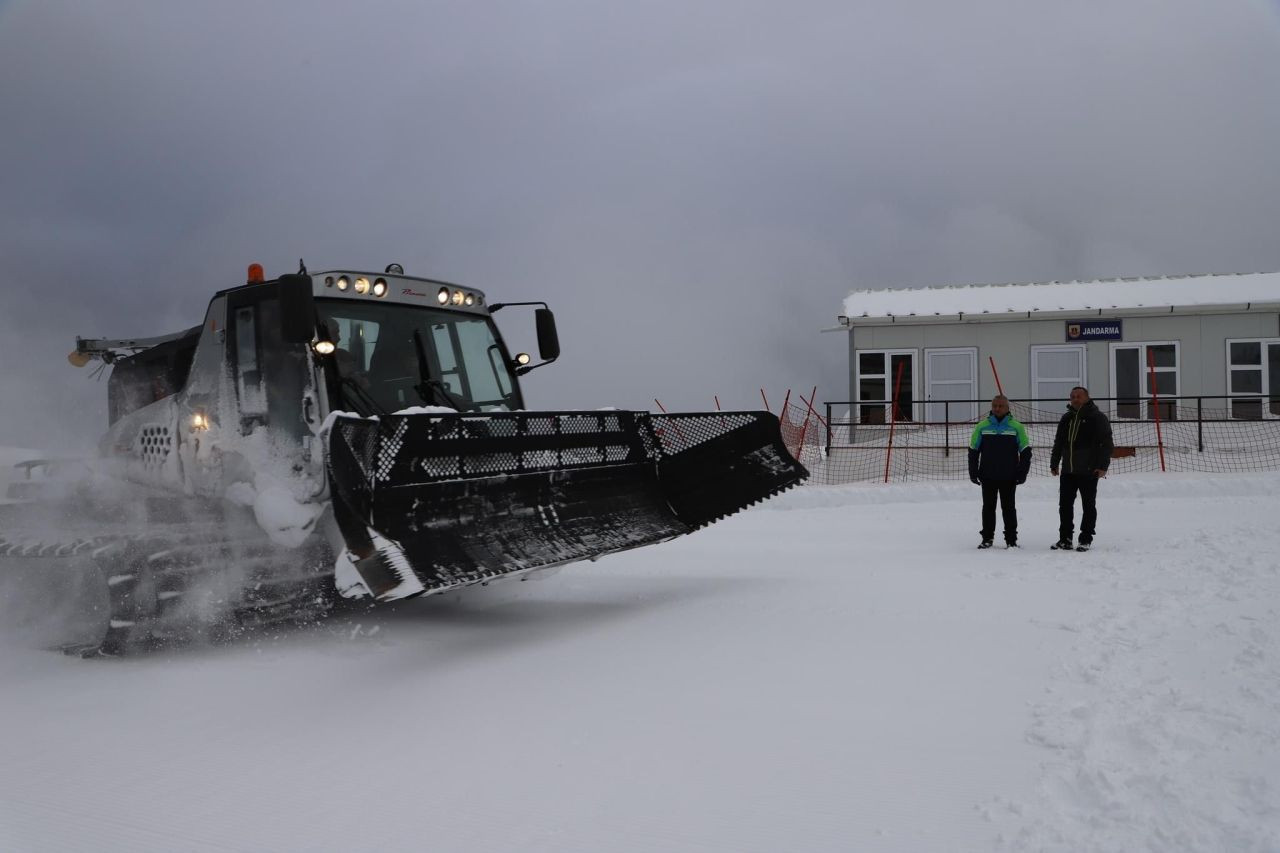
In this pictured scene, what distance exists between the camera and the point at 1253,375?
22156 millimetres

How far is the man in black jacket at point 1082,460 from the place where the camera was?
9766mm

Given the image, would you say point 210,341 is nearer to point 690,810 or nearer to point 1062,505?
point 690,810

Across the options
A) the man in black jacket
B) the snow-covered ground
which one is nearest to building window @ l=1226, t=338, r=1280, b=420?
the man in black jacket

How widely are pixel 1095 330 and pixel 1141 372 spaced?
57.2 inches

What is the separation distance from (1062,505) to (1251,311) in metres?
15.8

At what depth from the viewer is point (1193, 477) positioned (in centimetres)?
1686

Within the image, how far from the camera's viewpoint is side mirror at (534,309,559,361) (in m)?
7.95

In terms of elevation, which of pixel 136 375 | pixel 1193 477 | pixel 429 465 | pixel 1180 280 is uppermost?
pixel 1180 280

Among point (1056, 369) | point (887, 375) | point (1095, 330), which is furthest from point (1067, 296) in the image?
point (887, 375)

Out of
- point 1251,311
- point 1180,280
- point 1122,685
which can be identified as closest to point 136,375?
point 1122,685

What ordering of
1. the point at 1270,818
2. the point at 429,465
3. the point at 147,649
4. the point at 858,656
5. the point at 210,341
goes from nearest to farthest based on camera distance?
the point at 1270,818 → the point at 858,656 → the point at 429,465 → the point at 147,649 → the point at 210,341

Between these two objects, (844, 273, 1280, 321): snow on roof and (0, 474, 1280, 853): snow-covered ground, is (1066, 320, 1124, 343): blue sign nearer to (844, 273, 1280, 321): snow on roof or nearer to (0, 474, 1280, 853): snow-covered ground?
(844, 273, 1280, 321): snow on roof

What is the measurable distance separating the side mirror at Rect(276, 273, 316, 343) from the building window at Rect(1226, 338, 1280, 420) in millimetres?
22117

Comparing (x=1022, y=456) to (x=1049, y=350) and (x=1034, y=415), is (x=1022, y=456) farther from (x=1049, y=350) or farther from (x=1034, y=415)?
(x=1049, y=350)
